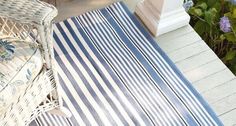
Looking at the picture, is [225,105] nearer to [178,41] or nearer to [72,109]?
[178,41]

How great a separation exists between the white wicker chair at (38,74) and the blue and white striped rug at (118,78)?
0.31 m

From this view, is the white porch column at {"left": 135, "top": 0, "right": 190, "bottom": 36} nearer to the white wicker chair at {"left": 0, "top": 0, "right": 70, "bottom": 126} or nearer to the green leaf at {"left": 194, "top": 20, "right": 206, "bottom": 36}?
the green leaf at {"left": 194, "top": 20, "right": 206, "bottom": 36}

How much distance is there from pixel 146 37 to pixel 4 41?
97cm

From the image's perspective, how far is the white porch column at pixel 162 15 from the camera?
7.60 feet

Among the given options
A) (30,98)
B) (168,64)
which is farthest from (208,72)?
(30,98)

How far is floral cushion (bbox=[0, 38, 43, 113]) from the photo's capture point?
1523 mm

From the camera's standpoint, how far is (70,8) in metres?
2.53

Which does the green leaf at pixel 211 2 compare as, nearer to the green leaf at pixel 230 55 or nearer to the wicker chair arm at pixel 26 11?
the green leaf at pixel 230 55

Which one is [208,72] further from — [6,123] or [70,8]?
[6,123]

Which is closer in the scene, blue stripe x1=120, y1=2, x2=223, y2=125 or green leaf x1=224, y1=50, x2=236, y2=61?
blue stripe x1=120, y1=2, x2=223, y2=125

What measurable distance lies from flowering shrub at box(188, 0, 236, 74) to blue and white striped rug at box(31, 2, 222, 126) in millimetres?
392

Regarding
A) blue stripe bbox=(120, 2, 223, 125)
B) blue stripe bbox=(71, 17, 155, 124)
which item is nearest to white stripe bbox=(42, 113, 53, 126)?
blue stripe bbox=(71, 17, 155, 124)

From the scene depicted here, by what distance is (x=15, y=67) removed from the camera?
5.18 ft

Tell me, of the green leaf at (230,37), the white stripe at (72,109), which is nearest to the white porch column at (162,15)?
the green leaf at (230,37)
